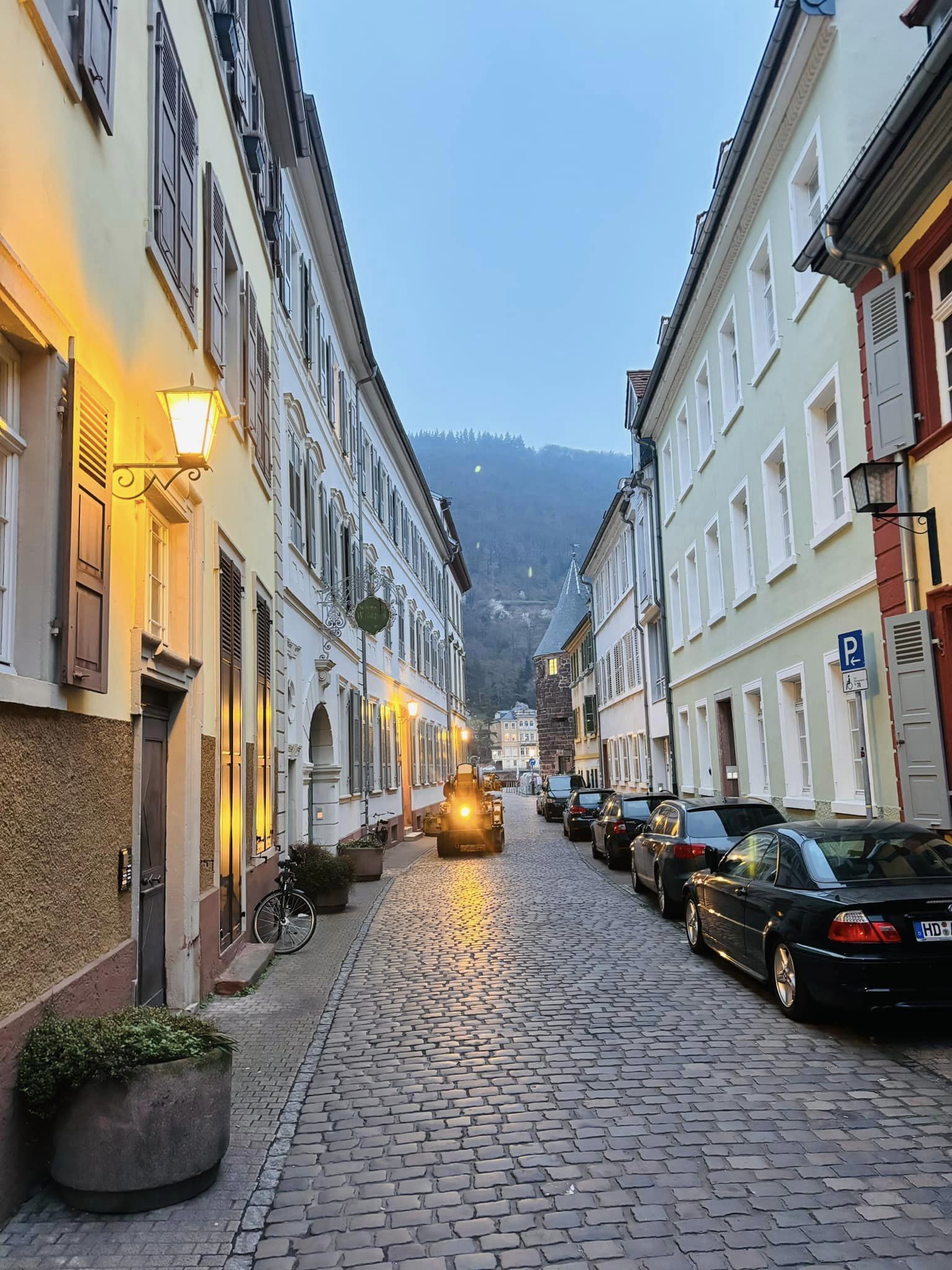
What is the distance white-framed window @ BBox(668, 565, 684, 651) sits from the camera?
24.9m

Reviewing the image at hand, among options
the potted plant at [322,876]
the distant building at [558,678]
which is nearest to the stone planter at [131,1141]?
the potted plant at [322,876]

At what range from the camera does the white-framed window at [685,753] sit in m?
23.9

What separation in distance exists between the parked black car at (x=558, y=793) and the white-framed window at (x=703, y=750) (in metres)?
16.9

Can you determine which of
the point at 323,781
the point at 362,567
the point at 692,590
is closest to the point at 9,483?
the point at 323,781

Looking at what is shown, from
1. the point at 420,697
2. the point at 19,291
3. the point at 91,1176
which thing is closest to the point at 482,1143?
the point at 91,1176

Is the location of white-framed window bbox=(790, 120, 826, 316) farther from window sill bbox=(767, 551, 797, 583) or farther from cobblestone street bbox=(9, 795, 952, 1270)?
cobblestone street bbox=(9, 795, 952, 1270)

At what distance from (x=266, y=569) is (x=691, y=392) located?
40.3 ft

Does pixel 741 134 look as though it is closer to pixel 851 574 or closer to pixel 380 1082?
pixel 851 574

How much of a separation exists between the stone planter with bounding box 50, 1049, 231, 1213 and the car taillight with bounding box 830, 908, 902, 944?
4409 mm

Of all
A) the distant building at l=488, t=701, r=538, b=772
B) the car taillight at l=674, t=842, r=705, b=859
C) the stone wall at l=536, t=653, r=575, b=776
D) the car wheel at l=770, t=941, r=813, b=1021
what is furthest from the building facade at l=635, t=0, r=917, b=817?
the distant building at l=488, t=701, r=538, b=772

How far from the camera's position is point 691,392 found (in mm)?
22141

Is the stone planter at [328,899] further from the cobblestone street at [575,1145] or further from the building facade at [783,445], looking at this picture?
the building facade at [783,445]

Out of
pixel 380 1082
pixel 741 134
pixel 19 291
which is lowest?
pixel 380 1082

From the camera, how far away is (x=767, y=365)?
1591 cm
